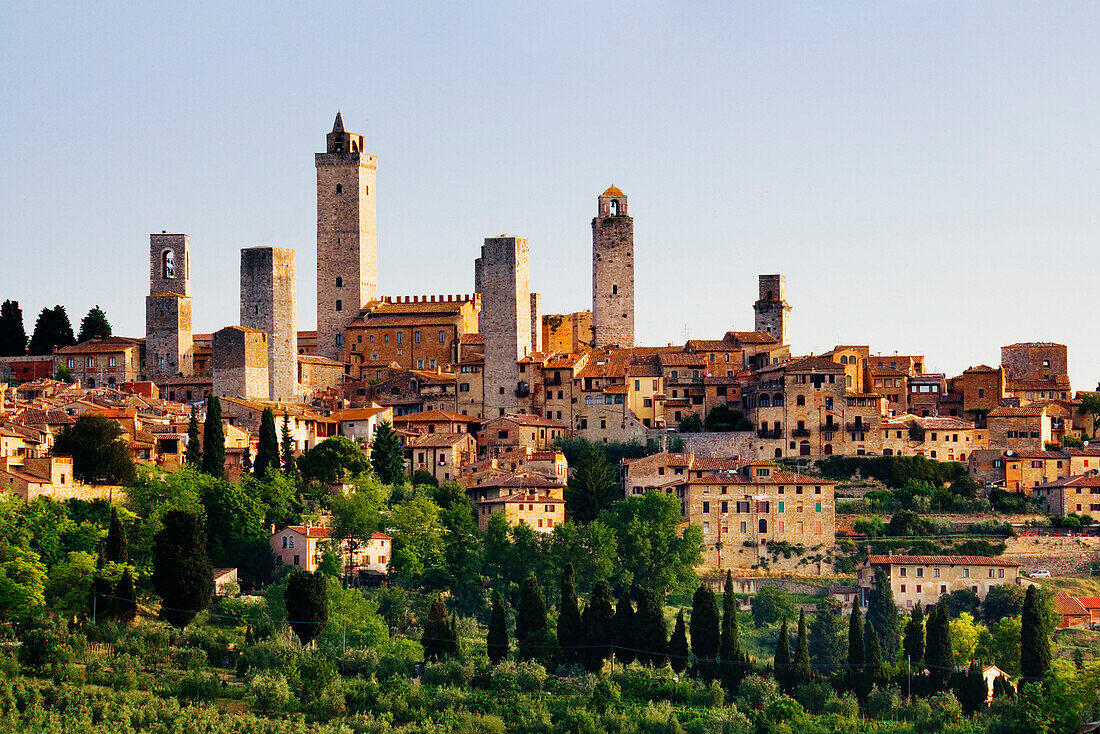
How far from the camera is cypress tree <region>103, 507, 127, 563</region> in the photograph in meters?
61.9

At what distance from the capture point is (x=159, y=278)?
297 feet

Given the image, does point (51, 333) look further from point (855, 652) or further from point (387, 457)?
point (855, 652)

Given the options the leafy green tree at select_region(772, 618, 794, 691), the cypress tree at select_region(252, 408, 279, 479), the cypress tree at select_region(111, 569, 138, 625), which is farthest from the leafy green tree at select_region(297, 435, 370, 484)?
the leafy green tree at select_region(772, 618, 794, 691)

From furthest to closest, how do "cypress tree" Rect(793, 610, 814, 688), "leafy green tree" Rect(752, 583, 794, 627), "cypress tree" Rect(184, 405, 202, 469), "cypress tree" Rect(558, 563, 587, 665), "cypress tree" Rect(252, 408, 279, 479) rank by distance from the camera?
"cypress tree" Rect(184, 405, 202, 469) → "cypress tree" Rect(252, 408, 279, 479) → "leafy green tree" Rect(752, 583, 794, 627) → "cypress tree" Rect(558, 563, 587, 665) → "cypress tree" Rect(793, 610, 814, 688)

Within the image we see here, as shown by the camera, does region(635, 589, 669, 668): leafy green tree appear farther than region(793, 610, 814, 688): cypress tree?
Yes

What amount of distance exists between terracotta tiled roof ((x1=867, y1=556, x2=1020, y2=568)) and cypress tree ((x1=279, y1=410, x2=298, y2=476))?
1691cm

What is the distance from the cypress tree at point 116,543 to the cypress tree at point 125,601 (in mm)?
988

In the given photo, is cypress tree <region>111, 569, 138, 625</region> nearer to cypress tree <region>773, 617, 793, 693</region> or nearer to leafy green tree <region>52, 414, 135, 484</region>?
leafy green tree <region>52, 414, 135, 484</region>

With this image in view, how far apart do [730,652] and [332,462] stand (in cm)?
1704

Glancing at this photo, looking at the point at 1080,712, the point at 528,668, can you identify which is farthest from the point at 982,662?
the point at 528,668

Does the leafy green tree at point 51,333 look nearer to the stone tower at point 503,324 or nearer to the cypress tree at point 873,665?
the stone tower at point 503,324

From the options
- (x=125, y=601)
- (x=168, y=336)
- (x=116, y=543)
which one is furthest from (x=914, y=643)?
(x=168, y=336)

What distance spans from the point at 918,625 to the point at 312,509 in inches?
710

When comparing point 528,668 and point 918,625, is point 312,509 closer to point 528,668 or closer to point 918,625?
point 528,668
